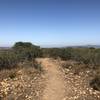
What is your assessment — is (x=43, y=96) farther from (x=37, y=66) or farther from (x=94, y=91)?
(x=37, y=66)

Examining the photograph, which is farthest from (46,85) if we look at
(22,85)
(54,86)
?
(22,85)

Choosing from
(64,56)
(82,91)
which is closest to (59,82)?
(82,91)

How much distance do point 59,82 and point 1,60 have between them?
6245mm

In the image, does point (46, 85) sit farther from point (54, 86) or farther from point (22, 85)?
point (22, 85)

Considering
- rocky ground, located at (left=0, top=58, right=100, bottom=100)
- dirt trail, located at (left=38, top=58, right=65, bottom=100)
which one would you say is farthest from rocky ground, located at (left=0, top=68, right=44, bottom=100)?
dirt trail, located at (left=38, top=58, right=65, bottom=100)

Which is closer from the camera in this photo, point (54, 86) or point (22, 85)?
point (22, 85)

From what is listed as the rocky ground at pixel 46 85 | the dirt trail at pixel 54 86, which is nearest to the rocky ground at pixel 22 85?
the rocky ground at pixel 46 85

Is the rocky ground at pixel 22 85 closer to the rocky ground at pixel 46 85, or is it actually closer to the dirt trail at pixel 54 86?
the rocky ground at pixel 46 85

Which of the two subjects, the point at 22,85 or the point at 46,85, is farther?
the point at 46,85

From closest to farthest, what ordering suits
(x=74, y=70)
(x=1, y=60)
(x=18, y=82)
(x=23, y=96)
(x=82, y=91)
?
(x=23, y=96)
(x=82, y=91)
(x=18, y=82)
(x=74, y=70)
(x=1, y=60)

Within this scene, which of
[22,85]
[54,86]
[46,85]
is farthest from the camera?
[46,85]

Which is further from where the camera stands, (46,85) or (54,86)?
(46,85)

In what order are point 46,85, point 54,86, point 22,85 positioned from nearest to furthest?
point 22,85 < point 54,86 < point 46,85

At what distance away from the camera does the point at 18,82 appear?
12.0 m
